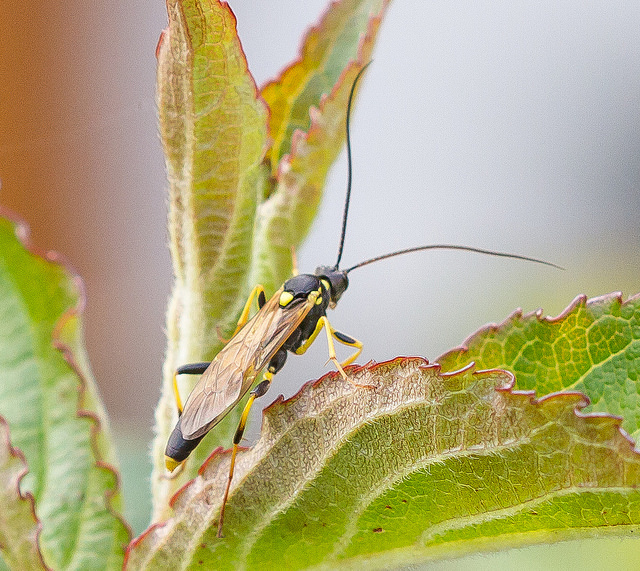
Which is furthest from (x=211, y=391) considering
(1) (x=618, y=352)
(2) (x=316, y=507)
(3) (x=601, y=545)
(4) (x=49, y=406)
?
(3) (x=601, y=545)

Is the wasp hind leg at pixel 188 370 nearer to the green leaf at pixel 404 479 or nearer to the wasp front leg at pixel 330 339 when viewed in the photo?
the green leaf at pixel 404 479

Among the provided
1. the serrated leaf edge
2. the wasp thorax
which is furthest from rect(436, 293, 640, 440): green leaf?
the wasp thorax

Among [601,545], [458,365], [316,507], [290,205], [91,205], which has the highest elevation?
[290,205]

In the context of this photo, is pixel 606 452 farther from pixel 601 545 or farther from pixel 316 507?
pixel 601 545

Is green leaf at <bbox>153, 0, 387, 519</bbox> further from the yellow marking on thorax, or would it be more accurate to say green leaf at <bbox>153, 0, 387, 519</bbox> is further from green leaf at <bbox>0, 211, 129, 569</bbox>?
the yellow marking on thorax

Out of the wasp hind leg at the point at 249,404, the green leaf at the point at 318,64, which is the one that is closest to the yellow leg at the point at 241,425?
the wasp hind leg at the point at 249,404
